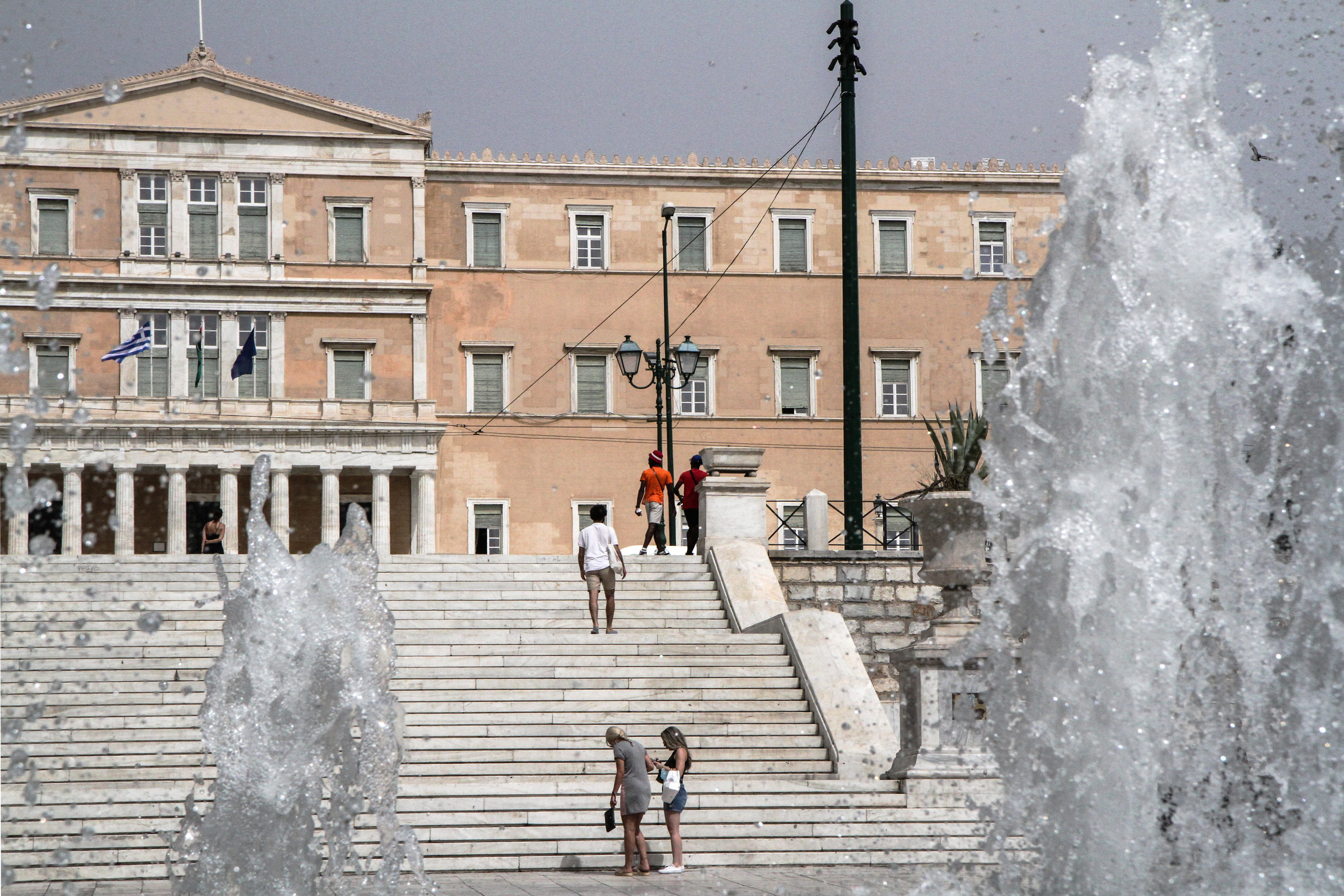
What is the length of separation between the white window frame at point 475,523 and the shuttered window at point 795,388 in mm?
6875

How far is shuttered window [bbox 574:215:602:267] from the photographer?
3828 cm

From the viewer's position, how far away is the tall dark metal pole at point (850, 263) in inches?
669

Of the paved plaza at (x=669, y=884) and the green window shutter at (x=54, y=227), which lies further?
the green window shutter at (x=54, y=227)

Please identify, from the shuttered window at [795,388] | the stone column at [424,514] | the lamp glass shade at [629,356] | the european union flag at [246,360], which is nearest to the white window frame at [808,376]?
the shuttered window at [795,388]

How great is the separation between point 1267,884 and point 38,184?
35.2m

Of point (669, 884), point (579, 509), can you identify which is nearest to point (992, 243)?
point (579, 509)

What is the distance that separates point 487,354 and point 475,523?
3.92 metres

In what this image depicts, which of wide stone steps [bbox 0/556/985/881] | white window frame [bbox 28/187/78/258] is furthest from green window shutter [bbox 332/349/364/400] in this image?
wide stone steps [bbox 0/556/985/881]

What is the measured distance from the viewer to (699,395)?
3834 cm

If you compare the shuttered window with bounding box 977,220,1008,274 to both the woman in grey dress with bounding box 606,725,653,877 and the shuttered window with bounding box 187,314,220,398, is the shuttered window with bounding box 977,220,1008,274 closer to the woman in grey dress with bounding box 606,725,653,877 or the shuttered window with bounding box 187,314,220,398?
the shuttered window with bounding box 187,314,220,398

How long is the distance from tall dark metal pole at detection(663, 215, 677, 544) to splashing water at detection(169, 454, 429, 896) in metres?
11.4

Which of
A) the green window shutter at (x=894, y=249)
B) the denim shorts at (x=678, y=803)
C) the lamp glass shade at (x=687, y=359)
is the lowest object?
the denim shorts at (x=678, y=803)

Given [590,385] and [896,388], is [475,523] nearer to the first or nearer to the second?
[590,385]

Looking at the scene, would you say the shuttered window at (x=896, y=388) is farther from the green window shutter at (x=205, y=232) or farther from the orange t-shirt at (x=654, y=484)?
the orange t-shirt at (x=654, y=484)
